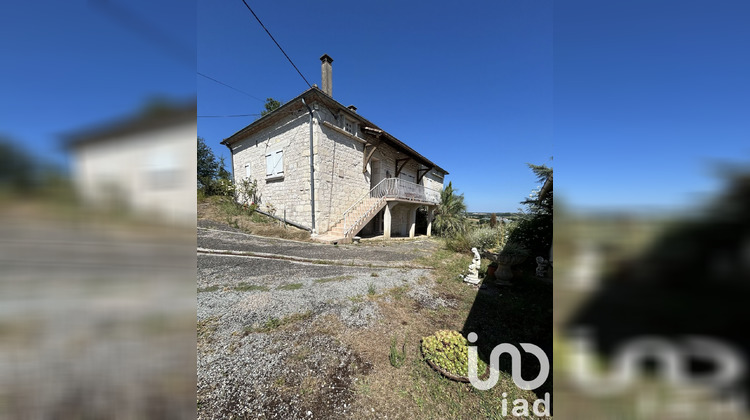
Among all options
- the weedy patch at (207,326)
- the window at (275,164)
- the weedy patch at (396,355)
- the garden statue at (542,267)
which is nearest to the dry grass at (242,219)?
the window at (275,164)

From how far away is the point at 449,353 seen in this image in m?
2.26

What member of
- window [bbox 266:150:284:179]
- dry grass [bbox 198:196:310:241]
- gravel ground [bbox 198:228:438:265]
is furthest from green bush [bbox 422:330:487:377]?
window [bbox 266:150:284:179]

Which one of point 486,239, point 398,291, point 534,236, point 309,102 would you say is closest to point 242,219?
point 309,102

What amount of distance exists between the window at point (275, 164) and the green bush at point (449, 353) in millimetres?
10721

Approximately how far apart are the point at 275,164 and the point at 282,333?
10.4 m

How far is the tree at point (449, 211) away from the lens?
14688mm

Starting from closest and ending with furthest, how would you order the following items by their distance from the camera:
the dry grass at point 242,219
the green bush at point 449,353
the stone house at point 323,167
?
the green bush at point 449,353, the dry grass at point 242,219, the stone house at point 323,167

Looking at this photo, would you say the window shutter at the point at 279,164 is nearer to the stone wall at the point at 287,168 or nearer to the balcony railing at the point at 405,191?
the stone wall at the point at 287,168

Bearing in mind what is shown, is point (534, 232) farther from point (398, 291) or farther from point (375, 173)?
point (375, 173)

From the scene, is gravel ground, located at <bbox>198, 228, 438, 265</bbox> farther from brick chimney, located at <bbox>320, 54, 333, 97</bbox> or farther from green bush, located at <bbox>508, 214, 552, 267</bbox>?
brick chimney, located at <bbox>320, 54, 333, 97</bbox>

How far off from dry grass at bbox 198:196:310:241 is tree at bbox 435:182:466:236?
9.20 metres
